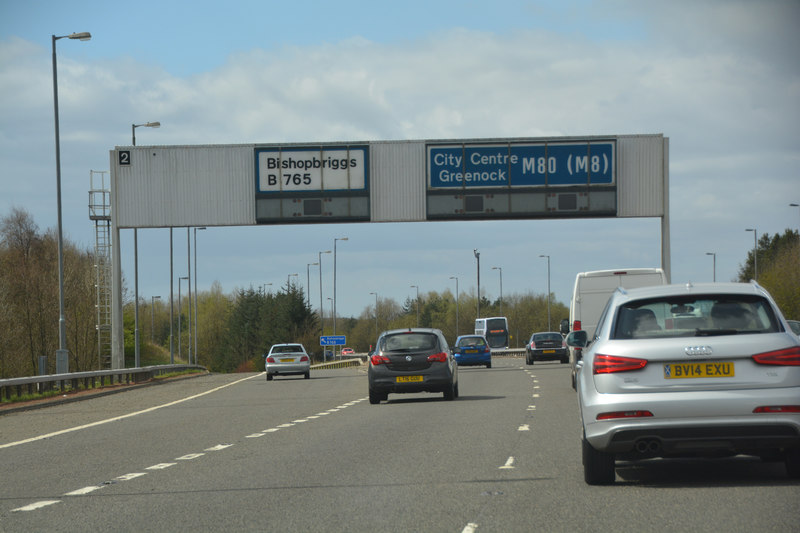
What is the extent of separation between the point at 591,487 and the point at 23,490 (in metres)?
5.10

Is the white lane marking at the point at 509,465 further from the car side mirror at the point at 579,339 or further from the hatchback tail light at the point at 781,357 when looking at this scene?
the hatchback tail light at the point at 781,357

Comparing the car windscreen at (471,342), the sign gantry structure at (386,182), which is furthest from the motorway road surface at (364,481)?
the car windscreen at (471,342)

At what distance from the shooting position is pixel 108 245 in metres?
47.7

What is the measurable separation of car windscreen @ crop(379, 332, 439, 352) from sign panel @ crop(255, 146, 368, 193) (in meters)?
19.9

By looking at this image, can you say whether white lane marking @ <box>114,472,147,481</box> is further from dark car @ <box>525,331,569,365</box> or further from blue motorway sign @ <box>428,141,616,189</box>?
dark car @ <box>525,331,569,365</box>

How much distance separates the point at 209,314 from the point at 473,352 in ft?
341

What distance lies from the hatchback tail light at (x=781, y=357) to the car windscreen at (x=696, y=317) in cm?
24

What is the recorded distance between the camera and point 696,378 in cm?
929

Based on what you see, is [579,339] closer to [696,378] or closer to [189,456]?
[696,378]

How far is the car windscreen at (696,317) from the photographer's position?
9.44 meters

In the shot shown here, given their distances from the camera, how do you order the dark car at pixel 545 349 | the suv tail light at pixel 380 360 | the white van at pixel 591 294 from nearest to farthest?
the suv tail light at pixel 380 360, the white van at pixel 591 294, the dark car at pixel 545 349

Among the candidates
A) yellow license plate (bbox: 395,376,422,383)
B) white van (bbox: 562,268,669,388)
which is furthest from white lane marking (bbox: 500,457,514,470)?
white van (bbox: 562,268,669,388)

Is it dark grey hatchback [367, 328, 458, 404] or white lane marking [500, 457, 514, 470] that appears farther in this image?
dark grey hatchback [367, 328, 458, 404]

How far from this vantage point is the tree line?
230 feet
